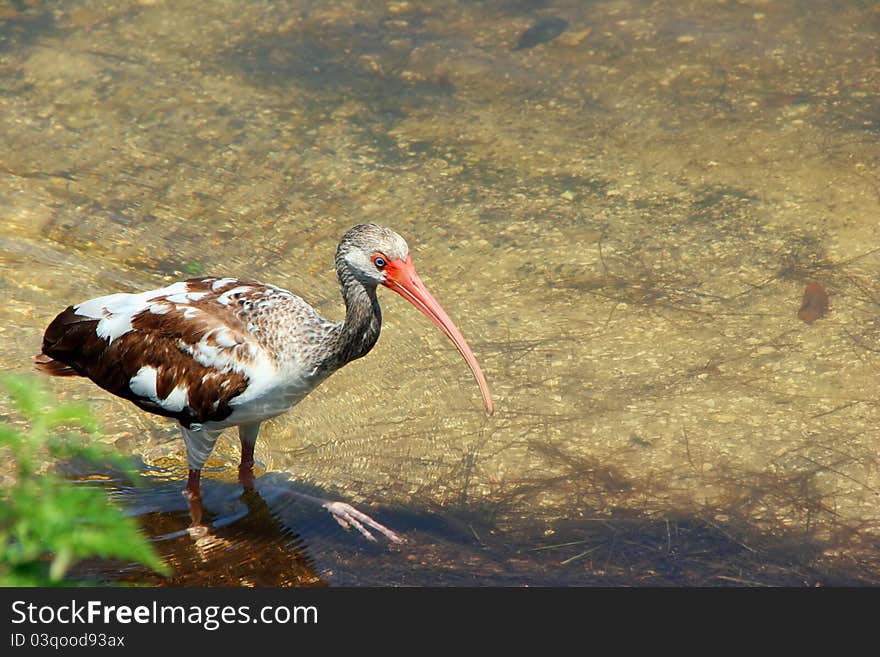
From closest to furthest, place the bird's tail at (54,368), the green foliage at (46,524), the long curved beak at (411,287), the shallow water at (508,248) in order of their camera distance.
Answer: the green foliage at (46,524) → the long curved beak at (411,287) → the shallow water at (508,248) → the bird's tail at (54,368)

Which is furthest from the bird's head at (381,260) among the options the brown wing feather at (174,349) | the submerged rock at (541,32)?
the submerged rock at (541,32)

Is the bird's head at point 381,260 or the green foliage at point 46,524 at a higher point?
the bird's head at point 381,260

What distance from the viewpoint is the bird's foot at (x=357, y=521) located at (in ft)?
17.5

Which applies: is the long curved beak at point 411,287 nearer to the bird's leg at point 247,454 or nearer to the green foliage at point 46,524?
the bird's leg at point 247,454

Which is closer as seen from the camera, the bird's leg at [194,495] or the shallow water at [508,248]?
the shallow water at [508,248]

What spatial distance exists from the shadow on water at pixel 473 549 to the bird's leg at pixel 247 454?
0.46 feet

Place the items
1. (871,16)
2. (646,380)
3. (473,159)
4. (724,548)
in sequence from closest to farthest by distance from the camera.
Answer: (724,548) → (646,380) → (473,159) → (871,16)

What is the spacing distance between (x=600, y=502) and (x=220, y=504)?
6.46 ft

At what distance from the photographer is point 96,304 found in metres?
5.78

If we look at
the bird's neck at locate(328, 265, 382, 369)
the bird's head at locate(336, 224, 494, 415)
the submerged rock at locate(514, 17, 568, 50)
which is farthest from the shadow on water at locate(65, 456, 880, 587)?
the submerged rock at locate(514, 17, 568, 50)

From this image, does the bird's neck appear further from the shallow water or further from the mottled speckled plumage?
the shallow water

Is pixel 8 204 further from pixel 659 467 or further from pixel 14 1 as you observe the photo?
pixel 659 467

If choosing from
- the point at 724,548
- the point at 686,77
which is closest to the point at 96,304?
the point at 724,548

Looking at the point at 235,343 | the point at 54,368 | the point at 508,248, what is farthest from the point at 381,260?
the point at 508,248
